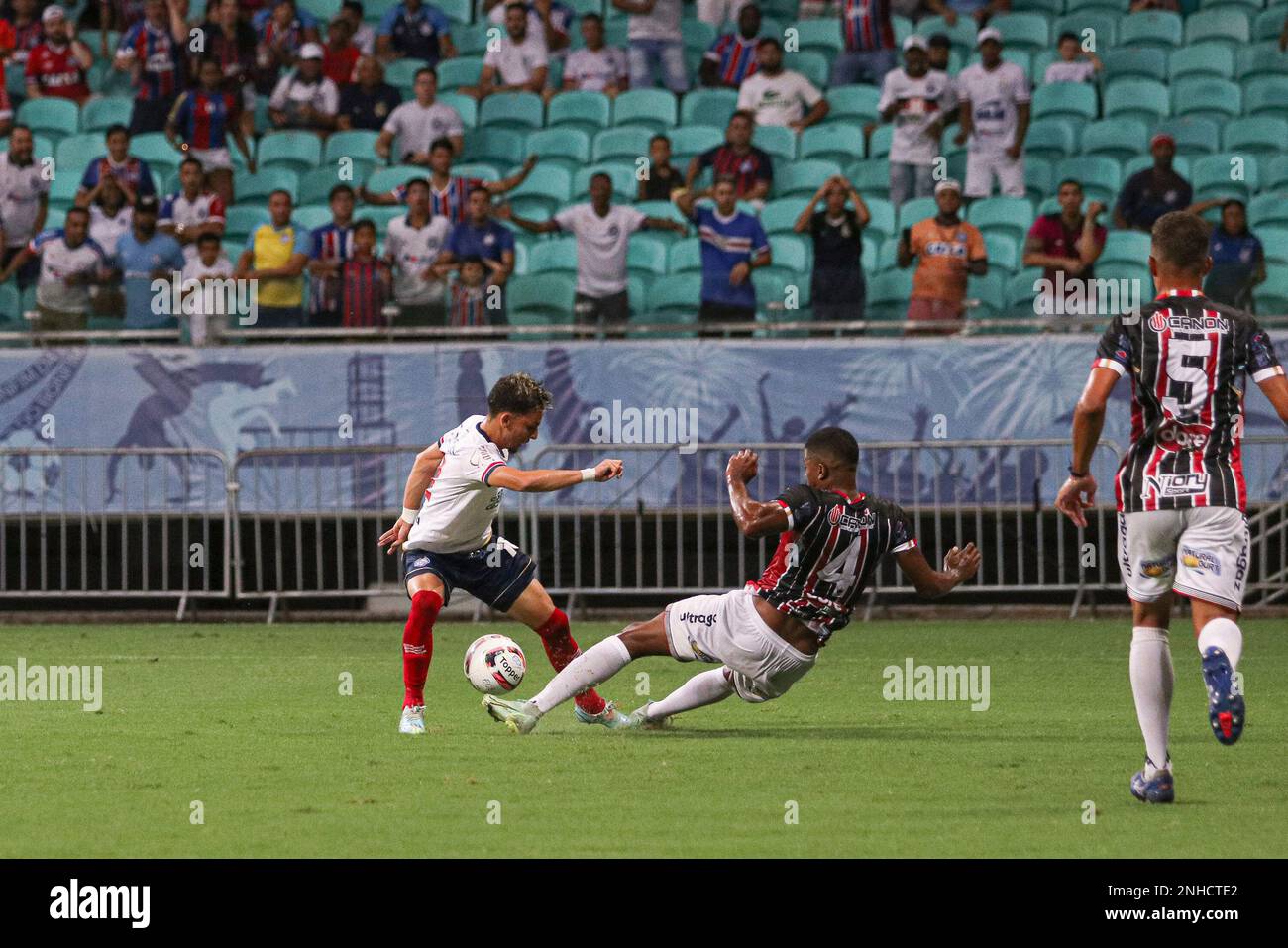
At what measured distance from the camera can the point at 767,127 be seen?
70.6 feet

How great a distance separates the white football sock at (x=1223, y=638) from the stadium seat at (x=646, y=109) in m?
15.5

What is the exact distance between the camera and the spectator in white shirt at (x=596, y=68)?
22.6 metres

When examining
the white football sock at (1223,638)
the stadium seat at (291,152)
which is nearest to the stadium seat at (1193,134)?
the stadium seat at (291,152)

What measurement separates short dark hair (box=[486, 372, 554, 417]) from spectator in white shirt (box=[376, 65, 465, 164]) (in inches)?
468

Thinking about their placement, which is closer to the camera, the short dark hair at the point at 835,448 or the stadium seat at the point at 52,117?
the short dark hair at the point at 835,448

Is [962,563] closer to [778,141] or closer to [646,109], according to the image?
[778,141]

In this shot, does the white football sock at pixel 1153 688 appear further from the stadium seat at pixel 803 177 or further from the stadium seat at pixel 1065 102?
the stadium seat at pixel 1065 102

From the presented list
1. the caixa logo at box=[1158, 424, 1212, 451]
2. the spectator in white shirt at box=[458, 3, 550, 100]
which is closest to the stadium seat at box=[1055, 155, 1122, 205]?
the spectator in white shirt at box=[458, 3, 550, 100]

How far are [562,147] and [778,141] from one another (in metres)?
2.39

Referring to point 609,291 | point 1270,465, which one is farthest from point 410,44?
point 1270,465

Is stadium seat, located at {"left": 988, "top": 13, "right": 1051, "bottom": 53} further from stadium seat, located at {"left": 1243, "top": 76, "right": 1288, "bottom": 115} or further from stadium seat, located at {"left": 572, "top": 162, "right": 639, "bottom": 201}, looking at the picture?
stadium seat, located at {"left": 572, "top": 162, "right": 639, "bottom": 201}

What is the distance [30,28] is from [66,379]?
804 cm

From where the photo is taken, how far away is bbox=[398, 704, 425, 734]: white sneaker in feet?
32.9

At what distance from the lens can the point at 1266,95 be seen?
21828 millimetres
